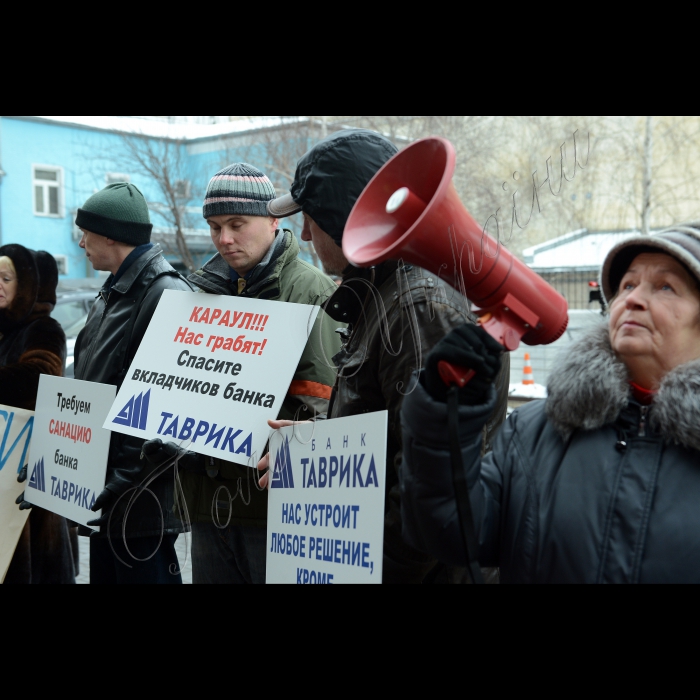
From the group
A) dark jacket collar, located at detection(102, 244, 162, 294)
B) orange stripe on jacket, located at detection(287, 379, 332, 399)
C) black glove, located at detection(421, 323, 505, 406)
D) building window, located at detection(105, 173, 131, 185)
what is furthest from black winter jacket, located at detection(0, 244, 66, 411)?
building window, located at detection(105, 173, 131, 185)

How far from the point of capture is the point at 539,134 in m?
2.95

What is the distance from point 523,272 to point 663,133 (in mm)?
7308

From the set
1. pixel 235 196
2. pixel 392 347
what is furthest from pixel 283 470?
pixel 235 196

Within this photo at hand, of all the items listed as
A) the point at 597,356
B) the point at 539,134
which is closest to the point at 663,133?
the point at 539,134

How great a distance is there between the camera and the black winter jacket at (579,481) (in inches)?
65.9

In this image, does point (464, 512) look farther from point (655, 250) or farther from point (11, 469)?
point (11, 469)

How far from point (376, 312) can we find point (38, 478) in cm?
205

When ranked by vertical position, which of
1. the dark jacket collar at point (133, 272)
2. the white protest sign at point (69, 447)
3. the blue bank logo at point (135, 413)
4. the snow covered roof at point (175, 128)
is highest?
the snow covered roof at point (175, 128)

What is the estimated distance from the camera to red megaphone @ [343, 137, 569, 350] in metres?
1.77

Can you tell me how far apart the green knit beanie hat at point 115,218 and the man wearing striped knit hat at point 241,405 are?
48 centimetres

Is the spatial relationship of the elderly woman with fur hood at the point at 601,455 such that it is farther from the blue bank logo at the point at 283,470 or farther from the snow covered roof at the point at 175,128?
the snow covered roof at the point at 175,128

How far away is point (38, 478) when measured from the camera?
3629mm

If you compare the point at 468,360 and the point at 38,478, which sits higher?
the point at 468,360

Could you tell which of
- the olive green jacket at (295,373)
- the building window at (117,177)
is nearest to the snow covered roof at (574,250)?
the olive green jacket at (295,373)
